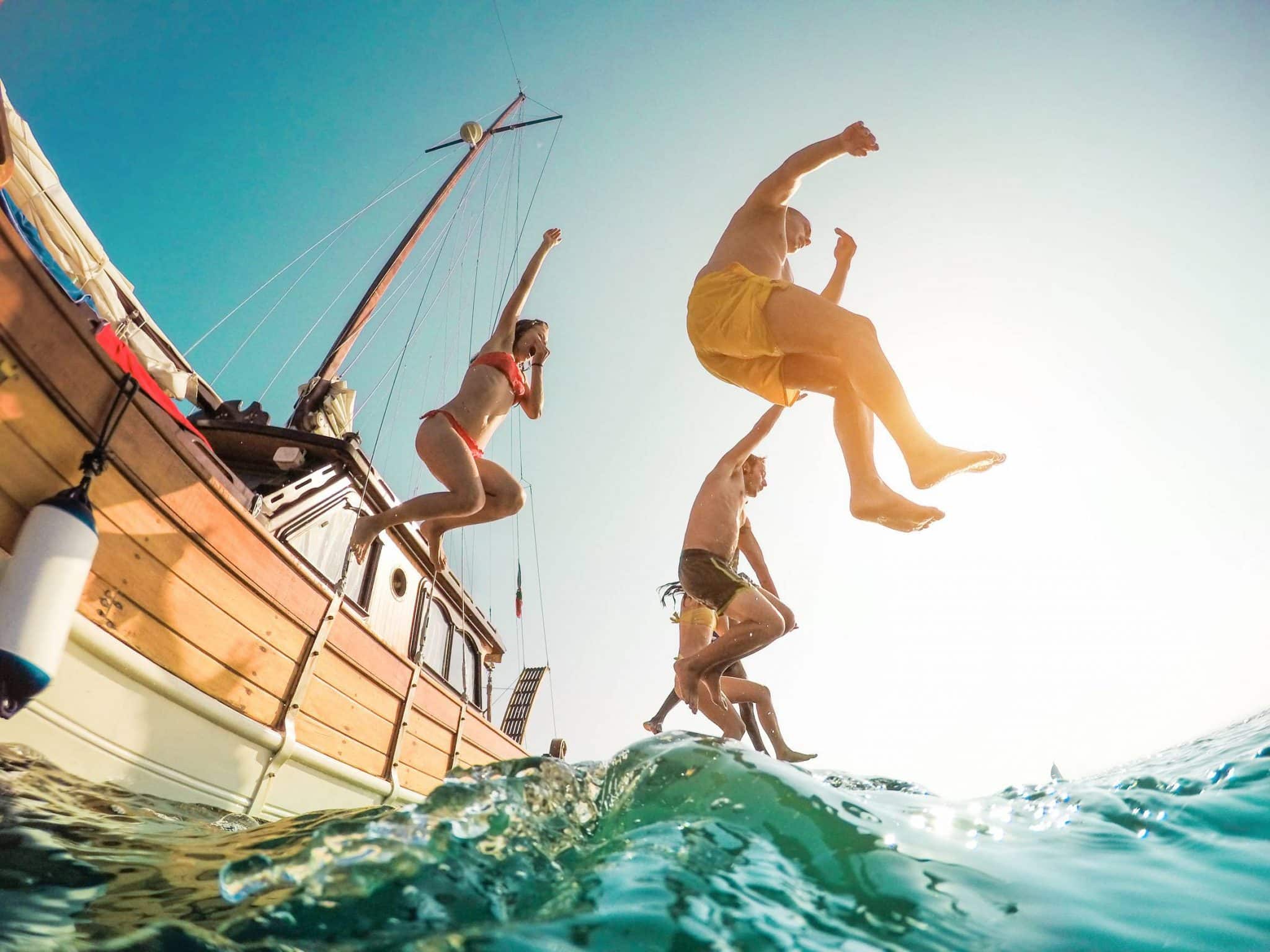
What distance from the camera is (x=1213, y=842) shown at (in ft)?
→ 4.48

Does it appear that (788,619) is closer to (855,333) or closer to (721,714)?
(721,714)

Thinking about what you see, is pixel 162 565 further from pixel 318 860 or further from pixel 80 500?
pixel 318 860

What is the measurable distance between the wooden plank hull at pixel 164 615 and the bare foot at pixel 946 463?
2.79 m

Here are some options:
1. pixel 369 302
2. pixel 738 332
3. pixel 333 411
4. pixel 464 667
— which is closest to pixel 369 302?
pixel 369 302

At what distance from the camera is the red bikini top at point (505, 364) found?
397 cm

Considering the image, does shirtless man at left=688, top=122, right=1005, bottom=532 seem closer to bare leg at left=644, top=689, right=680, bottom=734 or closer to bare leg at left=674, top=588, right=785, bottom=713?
bare leg at left=674, top=588, right=785, bottom=713

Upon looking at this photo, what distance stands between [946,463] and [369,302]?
26.9 ft

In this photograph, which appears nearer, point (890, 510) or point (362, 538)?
point (890, 510)

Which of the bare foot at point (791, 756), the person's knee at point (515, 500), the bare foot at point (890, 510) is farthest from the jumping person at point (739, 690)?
the bare foot at point (890, 510)

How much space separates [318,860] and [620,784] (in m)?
0.69

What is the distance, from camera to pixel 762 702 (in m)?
4.65

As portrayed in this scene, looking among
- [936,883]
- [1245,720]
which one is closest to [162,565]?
Result: [936,883]

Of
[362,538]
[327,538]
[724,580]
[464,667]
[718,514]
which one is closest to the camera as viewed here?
[362,538]

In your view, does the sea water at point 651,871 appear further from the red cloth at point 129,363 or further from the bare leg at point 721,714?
the bare leg at point 721,714
